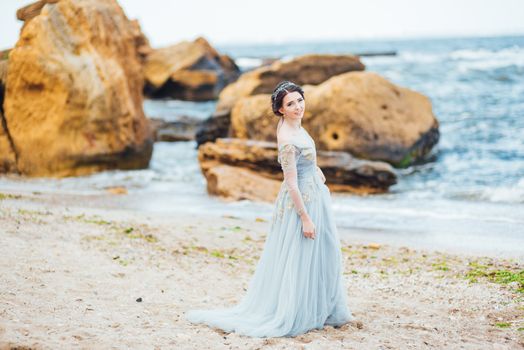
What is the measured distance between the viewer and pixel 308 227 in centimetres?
561

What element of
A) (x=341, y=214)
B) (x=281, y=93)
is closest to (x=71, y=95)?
(x=341, y=214)

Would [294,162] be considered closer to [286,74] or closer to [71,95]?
[71,95]

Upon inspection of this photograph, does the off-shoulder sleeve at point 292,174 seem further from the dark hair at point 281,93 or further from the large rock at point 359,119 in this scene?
the large rock at point 359,119

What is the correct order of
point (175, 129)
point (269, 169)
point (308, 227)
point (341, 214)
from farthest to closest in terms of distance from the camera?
point (175, 129)
point (269, 169)
point (341, 214)
point (308, 227)

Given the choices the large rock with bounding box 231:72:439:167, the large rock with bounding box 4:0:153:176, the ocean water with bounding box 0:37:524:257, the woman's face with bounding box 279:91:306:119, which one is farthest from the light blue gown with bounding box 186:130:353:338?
the large rock with bounding box 231:72:439:167

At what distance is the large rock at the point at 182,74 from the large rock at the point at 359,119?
59.6 ft

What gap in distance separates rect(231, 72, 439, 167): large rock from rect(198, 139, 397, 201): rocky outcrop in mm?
1722

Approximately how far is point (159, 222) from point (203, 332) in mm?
4825

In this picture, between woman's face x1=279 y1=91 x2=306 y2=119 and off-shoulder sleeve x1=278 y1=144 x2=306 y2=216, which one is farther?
woman's face x1=279 y1=91 x2=306 y2=119

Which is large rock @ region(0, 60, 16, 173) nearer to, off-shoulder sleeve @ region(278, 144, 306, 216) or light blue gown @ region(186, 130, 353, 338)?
light blue gown @ region(186, 130, 353, 338)

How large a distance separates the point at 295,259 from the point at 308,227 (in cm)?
30

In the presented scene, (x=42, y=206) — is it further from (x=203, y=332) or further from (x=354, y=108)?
(x=354, y=108)

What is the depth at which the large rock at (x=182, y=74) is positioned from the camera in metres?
35.2

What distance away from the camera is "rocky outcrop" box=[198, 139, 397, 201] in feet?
46.1
